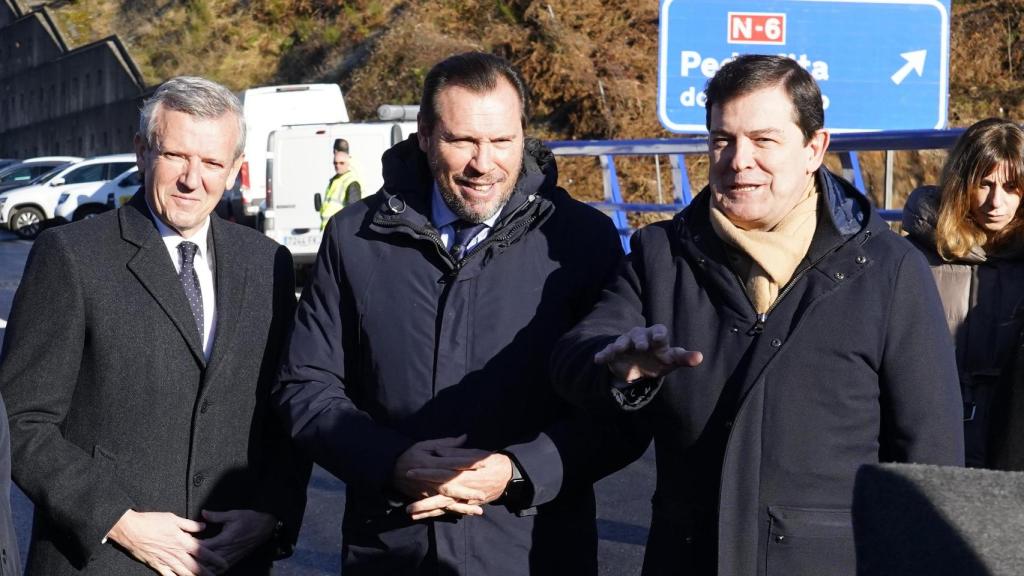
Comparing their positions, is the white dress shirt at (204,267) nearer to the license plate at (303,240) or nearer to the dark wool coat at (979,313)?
the dark wool coat at (979,313)

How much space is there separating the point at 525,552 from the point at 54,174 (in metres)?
30.8

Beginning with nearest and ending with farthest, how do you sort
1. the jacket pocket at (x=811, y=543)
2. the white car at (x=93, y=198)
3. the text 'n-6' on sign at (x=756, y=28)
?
the jacket pocket at (x=811, y=543)
the text 'n-6' on sign at (x=756, y=28)
the white car at (x=93, y=198)

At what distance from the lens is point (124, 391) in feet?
10.5

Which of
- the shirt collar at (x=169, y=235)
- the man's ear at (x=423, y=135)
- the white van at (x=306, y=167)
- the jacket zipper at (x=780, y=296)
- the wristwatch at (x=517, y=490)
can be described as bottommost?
the white van at (x=306, y=167)

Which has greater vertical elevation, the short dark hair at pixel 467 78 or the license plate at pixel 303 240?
the short dark hair at pixel 467 78

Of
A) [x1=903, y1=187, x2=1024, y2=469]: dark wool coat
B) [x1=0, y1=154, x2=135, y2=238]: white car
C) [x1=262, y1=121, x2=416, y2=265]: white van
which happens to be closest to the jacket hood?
[x1=903, y1=187, x2=1024, y2=469]: dark wool coat

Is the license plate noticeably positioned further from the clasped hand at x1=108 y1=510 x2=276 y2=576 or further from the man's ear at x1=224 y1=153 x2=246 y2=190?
the clasped hand at x1=108 y1=510 x2=276 y2=576

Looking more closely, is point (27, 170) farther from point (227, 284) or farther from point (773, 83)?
point (773, 83)

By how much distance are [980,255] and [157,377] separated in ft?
9.15

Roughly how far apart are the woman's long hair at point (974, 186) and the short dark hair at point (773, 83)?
170 centimetres

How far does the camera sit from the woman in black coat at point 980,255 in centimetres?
451

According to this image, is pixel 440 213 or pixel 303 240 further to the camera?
pixel 303 240

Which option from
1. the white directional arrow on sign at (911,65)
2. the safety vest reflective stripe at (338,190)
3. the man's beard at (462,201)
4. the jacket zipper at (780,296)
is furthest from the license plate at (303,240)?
the jacket zipper at (780,296)

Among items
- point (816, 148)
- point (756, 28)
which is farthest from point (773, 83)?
point (756, 28)
